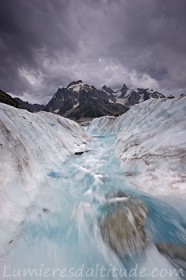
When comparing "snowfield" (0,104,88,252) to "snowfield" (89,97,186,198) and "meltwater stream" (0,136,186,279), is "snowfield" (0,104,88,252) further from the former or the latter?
"snowfield" (89,97,186,198)

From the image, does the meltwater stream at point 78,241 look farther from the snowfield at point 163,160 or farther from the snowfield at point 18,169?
the snowfield at point 163,160

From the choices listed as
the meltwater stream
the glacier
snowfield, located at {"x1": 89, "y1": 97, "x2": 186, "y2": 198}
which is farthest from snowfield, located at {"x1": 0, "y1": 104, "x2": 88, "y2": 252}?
snowfield, located at {"x1": 89, "y1": 97, "x2": 186, "y2": 198}

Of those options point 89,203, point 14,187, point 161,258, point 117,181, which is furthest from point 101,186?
point 161,258

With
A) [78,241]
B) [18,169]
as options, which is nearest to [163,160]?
[78,241]

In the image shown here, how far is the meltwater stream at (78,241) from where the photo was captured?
517 cm

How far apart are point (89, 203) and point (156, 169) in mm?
4247

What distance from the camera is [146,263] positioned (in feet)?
17.5

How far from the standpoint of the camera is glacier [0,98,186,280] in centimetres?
541

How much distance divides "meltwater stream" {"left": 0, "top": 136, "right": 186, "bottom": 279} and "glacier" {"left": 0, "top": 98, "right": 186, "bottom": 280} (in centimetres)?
3

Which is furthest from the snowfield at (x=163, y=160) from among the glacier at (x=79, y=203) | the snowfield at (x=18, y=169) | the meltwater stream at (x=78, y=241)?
the snowfield at (x=18, y=169)

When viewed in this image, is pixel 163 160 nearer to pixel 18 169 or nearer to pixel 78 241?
pixel 78 241

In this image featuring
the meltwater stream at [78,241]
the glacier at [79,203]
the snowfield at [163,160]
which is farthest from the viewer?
the snowfield at [163,160]

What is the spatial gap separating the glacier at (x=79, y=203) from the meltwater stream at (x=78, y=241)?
0.03 metres

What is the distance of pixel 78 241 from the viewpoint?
6.40 metres
